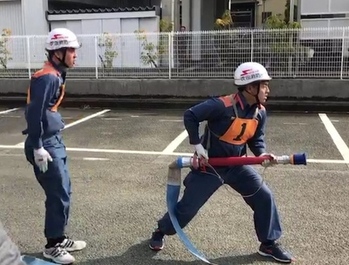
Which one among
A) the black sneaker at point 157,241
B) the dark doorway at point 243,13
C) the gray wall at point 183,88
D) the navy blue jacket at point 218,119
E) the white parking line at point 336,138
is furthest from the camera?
the dark doorway at point 243,13

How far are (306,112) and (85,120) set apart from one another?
17.1 ft

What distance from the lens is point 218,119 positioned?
3805 mm

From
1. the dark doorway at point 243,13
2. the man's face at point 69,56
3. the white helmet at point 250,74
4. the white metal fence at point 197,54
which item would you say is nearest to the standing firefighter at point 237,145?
the white helmet at point 250,74

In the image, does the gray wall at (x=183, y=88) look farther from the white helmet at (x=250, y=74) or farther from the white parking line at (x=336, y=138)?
the white helmet at (x=250, y=74)

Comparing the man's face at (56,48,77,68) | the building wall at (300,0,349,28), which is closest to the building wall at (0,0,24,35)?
the building wall at (300,0,349,28)

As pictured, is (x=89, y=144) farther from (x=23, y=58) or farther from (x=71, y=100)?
(x=23, y=58)

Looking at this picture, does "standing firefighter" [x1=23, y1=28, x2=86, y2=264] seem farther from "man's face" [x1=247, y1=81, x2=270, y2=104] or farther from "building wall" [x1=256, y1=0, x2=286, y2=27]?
"building wall" [x1=256, y1=0, x2=286, y2=27]

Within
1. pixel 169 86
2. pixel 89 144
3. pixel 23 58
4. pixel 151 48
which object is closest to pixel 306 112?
pixel 169 86

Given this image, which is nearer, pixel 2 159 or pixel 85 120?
pixel 2 159

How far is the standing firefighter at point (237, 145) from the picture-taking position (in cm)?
378

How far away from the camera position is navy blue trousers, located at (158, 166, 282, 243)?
389 cm

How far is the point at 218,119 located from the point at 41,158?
1.41 meters

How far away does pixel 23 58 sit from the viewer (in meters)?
14.0

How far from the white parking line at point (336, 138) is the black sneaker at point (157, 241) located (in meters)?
3.89
